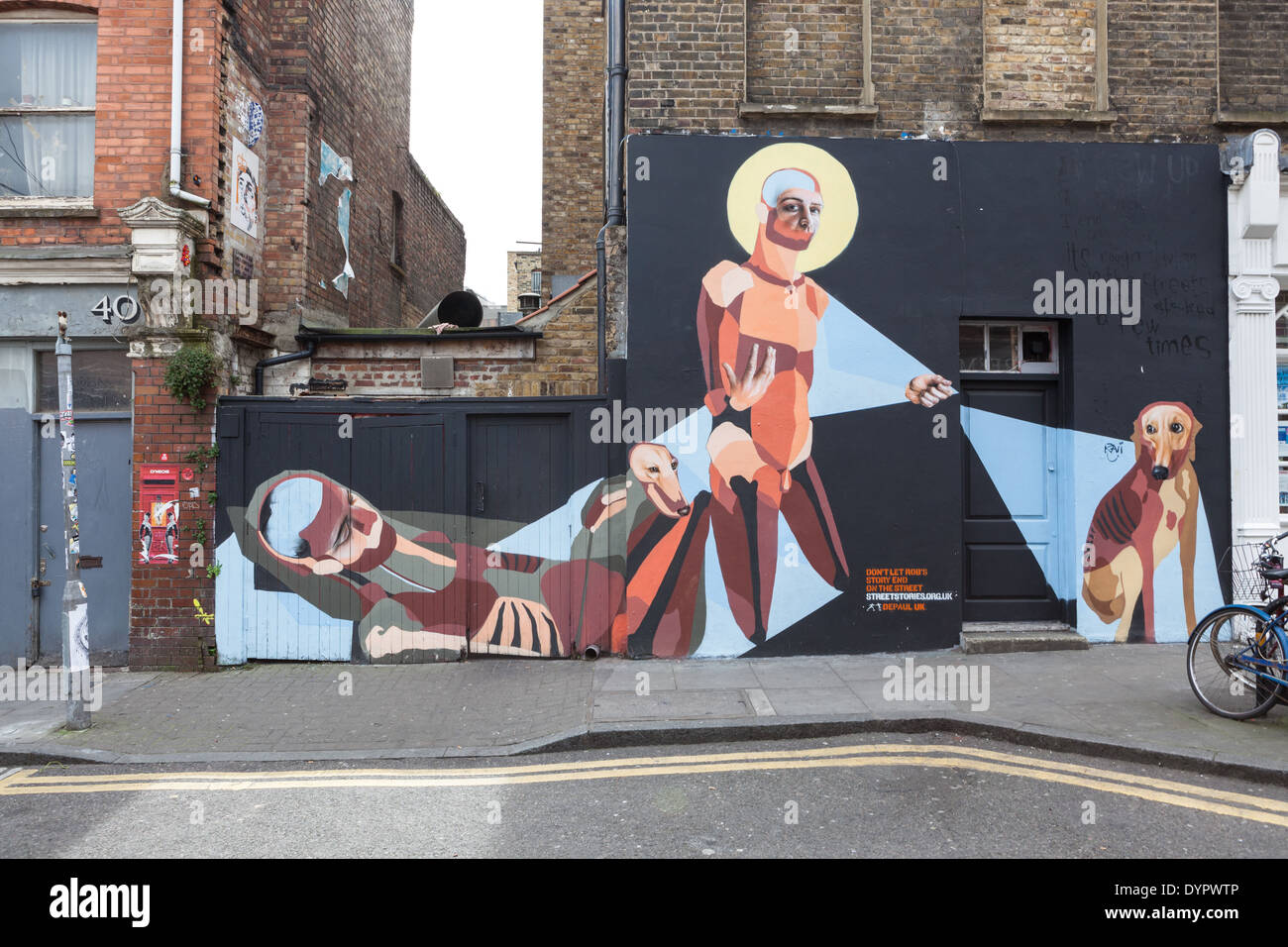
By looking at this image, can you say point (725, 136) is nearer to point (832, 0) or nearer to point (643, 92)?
point (643, 92)

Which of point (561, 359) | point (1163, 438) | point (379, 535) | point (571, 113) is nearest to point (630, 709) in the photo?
point (379, 535)

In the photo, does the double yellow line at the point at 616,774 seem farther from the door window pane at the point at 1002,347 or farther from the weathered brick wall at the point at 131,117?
the weathered brick wall at the point at 131,117

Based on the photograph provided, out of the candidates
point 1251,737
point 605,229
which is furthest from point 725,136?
point 1251,737

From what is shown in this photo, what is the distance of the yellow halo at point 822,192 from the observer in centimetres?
800

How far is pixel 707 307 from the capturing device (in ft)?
26.2

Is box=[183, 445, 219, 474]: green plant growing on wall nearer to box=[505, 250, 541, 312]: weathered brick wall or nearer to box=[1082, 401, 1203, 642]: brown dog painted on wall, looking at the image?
box=[1082, 401, 1203, 642]: brown dog painted on wall

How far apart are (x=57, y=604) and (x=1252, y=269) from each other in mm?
12122

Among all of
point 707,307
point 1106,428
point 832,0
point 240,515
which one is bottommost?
point 240,515

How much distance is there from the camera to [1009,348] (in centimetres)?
838

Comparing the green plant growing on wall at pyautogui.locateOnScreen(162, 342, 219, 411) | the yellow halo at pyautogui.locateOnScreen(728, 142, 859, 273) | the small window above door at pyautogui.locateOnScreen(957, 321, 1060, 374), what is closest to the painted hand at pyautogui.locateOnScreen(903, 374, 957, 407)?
the small window above door at pyautogui.locateOnScreen(957, 321, 1060, 374)

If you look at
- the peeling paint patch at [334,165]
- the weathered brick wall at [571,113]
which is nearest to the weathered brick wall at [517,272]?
the weathered brick wall at [571,113]

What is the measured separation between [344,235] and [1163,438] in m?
9.81

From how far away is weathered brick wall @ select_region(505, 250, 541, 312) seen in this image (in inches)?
1188

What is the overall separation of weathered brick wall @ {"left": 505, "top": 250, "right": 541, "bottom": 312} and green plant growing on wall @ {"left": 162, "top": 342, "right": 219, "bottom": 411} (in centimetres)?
2193
